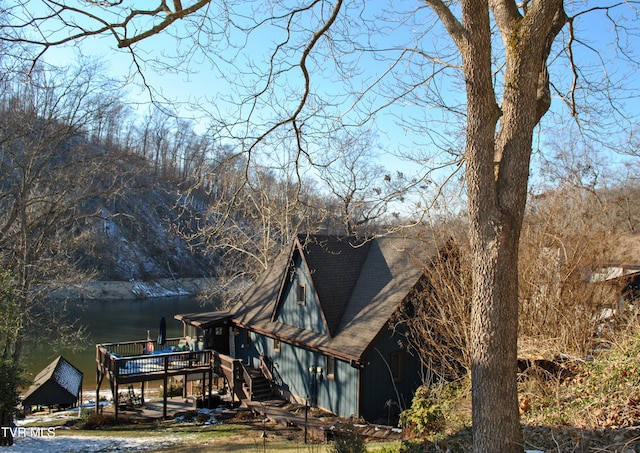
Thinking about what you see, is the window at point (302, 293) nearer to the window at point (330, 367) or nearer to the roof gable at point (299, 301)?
the roof gable at point (299, 301)

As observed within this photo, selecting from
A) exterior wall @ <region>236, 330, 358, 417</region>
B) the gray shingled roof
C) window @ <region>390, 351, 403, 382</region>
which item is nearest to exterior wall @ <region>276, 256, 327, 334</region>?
the gray shingled roof

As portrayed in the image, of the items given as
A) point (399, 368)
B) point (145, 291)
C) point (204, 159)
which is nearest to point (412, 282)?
point (399, 368)

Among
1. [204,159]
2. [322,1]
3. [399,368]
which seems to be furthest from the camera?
[399,368]

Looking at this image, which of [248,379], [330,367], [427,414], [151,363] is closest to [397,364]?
[330,367]

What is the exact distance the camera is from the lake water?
26.3 meters

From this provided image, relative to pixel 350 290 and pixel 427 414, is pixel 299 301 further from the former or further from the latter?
pixel 427 414

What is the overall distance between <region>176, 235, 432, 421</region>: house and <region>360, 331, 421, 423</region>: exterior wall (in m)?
0.03

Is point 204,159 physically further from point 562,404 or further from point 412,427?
point 562,404

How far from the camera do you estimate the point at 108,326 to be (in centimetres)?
3747

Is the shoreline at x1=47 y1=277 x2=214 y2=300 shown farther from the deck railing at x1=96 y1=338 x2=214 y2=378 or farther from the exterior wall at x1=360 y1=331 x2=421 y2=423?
the exterior wall at x1=360 y1=331 x2=421 y2=423

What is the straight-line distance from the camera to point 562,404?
702 cm

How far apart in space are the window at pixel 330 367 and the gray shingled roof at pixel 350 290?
548 mm

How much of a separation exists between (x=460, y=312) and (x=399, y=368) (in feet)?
18.4

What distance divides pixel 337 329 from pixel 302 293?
2095mm
